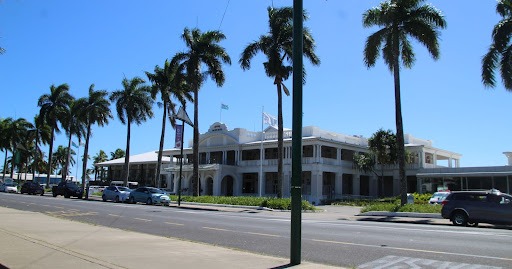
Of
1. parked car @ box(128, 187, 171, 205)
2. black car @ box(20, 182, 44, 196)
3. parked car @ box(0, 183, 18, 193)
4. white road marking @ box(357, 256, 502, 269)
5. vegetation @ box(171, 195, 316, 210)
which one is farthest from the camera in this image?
parked car @ box(0, 183, 18, 193)

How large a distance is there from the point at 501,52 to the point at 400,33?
602cm

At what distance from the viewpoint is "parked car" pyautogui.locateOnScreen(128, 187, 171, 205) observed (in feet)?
124

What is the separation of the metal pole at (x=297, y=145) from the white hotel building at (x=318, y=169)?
36662 millimetres

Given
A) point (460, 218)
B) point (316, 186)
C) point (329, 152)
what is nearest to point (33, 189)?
point (316, 186)

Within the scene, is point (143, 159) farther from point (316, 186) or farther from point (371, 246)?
point (371, 246)

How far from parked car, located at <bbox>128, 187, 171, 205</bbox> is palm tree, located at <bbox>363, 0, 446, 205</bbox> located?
18.9 metres

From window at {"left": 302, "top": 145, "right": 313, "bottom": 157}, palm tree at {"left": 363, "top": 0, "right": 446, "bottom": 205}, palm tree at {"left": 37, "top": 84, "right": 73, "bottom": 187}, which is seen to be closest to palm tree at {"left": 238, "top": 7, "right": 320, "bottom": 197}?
palm tree at {"left": 363, "top": 0, "right": 446, "bottom": 205}

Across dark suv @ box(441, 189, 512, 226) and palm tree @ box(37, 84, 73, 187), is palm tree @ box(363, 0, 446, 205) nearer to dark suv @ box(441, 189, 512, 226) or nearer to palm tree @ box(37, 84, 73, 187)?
dark suv @ box(441, 189, 512, 226)

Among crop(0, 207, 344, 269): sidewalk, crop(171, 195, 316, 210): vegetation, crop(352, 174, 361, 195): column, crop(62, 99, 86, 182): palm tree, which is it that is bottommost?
crop(0, 207, 344, 269): sidewalk

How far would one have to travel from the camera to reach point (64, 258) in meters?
8.62

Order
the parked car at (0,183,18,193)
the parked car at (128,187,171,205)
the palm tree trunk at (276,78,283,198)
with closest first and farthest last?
the palm tree trunk at (276,78,283,198) → the parked car at (128,187,171,205) → the parked car at (0,183,18,193)

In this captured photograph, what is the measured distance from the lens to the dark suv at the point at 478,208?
1944 cm

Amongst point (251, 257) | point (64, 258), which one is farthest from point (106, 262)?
point (251, 257)

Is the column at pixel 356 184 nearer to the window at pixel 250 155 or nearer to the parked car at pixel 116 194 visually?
the window at pixel 250 155
